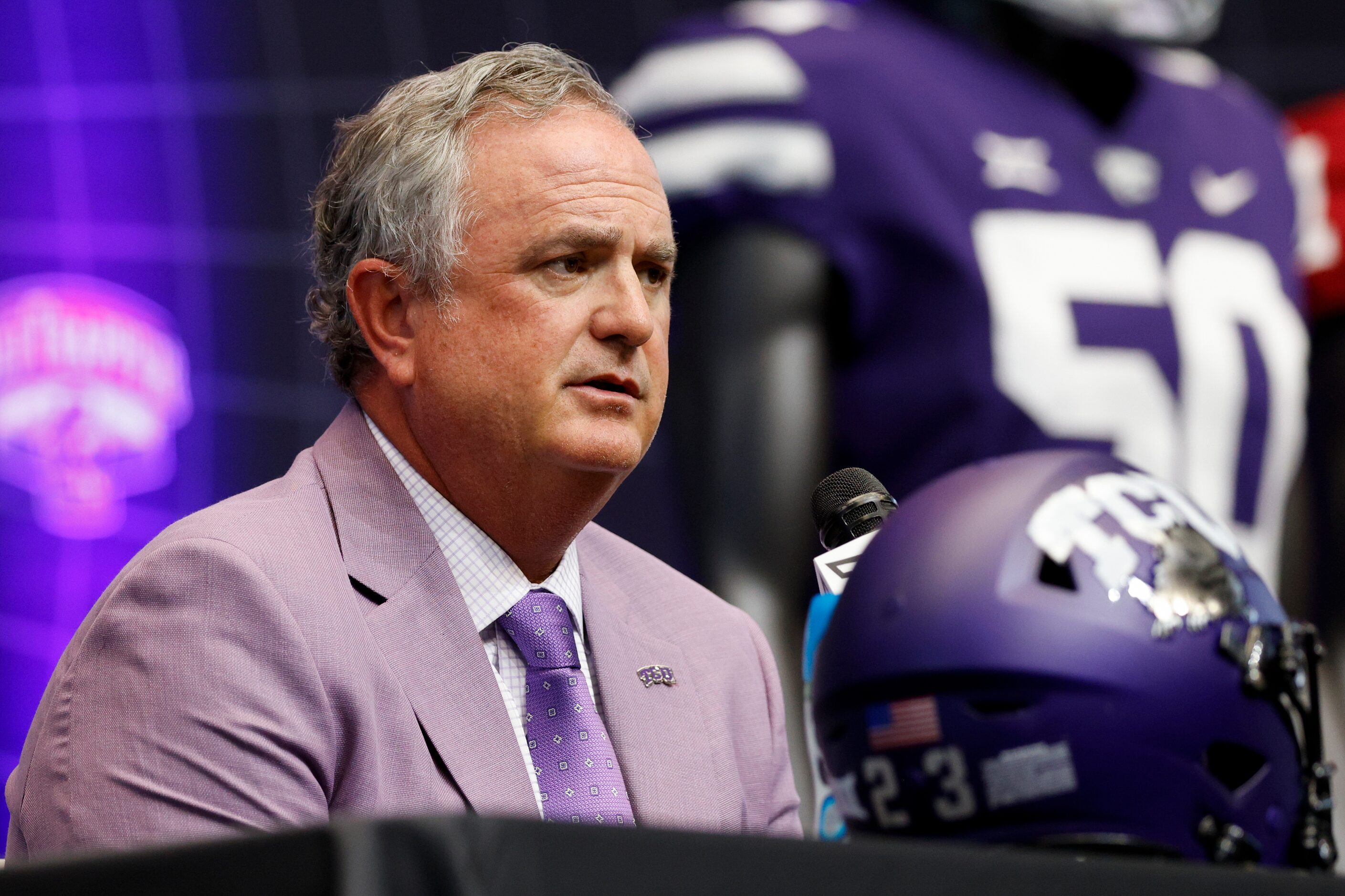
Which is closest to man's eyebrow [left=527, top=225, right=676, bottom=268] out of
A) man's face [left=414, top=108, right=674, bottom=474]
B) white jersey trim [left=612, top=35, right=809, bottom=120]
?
man's face [left=414, top=108, right=674, bottom=474]

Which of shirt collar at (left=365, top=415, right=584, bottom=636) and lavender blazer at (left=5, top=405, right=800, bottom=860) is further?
shirt collar at (left=365, top=415, right=584, bottom=636)

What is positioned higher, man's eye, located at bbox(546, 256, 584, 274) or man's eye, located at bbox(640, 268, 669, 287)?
man's eye, located at bbox(546, 256, 584, 274)

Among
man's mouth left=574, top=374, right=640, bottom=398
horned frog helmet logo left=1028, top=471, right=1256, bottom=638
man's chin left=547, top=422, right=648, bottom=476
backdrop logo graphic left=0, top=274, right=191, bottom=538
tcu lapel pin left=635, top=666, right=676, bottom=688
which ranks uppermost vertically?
horned frog helmet logo left=1028, top=471, right=1256, bottom=638

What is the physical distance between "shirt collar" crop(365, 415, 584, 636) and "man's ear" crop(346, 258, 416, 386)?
7cm

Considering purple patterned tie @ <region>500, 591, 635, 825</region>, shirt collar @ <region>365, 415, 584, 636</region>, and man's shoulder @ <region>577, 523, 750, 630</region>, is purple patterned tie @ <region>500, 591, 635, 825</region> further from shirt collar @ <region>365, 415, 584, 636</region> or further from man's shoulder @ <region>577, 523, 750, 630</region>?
man's shoulder @ <region>577, 523, 750, 630</region>

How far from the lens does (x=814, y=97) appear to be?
2.07 meters

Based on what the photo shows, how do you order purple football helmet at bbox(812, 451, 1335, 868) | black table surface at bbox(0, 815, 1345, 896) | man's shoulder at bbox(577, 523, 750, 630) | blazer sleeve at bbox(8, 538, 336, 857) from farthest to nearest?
man's shoulder at bbox(577, 523, 750, 630)
blazer sleeve at bbox(8, 538, 336, 857)
purple football helmet at bbox(812, 451, 1335, 868)
black table surface at bbox(0, 815, 1345, 896)

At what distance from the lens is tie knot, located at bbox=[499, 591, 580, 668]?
125cm

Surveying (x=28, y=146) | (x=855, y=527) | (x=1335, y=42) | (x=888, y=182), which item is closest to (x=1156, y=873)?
(x=855, y=527)

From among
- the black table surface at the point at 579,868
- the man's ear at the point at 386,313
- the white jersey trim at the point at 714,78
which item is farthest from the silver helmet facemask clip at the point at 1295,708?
the white jersey trim at the point at 714,78

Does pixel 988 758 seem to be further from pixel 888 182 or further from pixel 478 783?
pixel 888 182

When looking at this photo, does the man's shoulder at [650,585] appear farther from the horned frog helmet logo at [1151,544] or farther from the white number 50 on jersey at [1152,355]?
the white number 50 on jersey at [1152,355]

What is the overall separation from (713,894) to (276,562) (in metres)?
0.63

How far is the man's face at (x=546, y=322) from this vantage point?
4.08ft
